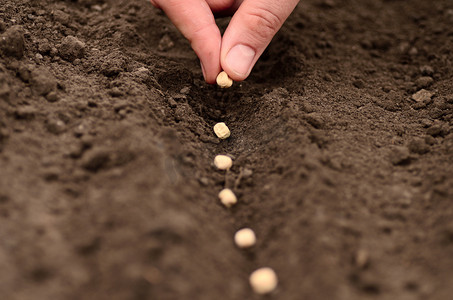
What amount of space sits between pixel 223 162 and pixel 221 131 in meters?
0.24

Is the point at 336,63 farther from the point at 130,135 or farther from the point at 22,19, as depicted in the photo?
the point at 22,19

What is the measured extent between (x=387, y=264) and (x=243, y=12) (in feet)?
4.66

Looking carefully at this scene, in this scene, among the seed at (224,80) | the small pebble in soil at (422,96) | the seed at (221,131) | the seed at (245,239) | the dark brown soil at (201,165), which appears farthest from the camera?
the small pebble in soil at (422,96)

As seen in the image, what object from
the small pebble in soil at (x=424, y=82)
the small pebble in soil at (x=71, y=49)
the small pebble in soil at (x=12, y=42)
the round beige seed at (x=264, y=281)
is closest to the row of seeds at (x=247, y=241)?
the round beige seed at (x=264, y=281)

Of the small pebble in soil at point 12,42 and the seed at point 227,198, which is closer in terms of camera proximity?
the seed at point 227,198

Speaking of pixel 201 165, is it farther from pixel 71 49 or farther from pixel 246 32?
pixel 71 49

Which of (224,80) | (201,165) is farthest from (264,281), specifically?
(224,80)

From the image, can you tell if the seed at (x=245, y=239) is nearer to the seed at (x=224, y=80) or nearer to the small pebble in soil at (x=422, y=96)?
the seed at (x=224, y=80)

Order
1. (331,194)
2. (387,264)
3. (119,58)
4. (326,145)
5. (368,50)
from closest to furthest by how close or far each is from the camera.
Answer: (387,264), (331,194), (326,145), (119,58), (368,50)

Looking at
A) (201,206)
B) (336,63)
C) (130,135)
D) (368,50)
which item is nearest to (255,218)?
(201,206)

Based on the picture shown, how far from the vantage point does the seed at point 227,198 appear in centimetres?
167

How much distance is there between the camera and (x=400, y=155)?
1.83 metres

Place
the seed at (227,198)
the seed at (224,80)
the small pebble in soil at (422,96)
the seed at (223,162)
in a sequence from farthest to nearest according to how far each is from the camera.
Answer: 1. the small pebble in soil at (422,96)
2. the seed at (224,80)
3. the seed at (223,162)
4. the seed at (227,198)

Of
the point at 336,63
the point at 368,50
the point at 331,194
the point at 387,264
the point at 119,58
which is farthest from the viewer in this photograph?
the point at 368,50
